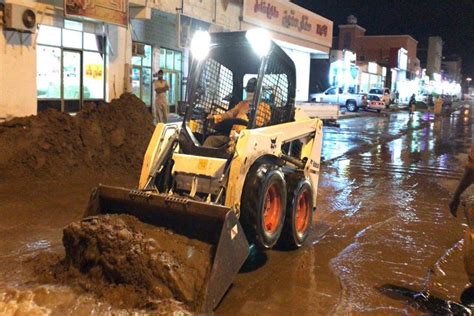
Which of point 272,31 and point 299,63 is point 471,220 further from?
point 299,63

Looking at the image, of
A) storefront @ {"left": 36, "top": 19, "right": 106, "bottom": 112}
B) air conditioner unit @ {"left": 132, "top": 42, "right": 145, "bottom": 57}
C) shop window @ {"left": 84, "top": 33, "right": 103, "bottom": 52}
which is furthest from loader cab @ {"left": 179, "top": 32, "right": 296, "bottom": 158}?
air conditioner unit @ {"left": 132, "top": 42, "right": 145, "bottom": 57}

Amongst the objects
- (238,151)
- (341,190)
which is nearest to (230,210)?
(238,151)

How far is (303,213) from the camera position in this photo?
7.09m

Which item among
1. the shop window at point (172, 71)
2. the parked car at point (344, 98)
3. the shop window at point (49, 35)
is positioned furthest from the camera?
the parked car at point (344, 98)

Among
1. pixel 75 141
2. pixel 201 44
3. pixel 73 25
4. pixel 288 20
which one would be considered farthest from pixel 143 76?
pixel 201 44

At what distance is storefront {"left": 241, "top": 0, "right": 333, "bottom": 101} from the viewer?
972 inches

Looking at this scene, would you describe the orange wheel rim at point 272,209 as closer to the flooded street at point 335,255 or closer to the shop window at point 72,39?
the flooded street at point 335,255

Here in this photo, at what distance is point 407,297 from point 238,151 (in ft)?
7.64

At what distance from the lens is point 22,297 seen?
4891 mm

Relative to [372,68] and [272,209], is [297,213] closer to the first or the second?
[272,209]

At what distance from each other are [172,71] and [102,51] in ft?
19.0

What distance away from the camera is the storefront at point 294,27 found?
24.7 m

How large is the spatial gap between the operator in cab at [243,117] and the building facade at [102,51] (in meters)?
8.48

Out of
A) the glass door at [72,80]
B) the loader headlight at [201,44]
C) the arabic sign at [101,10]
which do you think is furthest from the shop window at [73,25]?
the loader headlight at [201,44]
